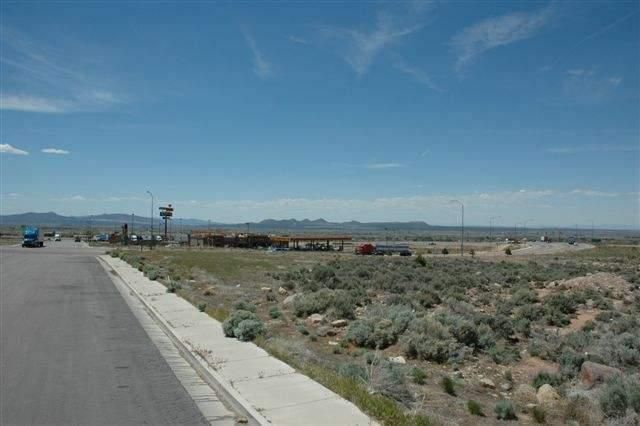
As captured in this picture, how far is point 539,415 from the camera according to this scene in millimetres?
9547

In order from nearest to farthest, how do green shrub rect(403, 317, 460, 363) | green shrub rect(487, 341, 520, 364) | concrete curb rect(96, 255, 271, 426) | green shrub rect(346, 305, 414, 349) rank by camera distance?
1. concrete curb rect(96, 255, 271, 426)
2. green shrub rect(403, 317, 460, 363)
3. green shrub rect(487, 341, 520, 364)
4. green shrub rect(346, 305, 414, 349)

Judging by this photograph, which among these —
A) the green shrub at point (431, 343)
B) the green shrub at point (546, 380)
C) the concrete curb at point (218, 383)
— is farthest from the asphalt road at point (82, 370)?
the green shrub at point (546, 380)

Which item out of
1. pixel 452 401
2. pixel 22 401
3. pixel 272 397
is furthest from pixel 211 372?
pixel 452 401

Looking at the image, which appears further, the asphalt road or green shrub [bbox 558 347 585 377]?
green shrub [bbox 558 347 585 377]

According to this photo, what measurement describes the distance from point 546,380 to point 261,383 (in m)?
6.45

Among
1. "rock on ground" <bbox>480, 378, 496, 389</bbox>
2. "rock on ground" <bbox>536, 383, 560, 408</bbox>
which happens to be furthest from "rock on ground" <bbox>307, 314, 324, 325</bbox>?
"rock on ground" <bbox>536, 383, 560, 408</bbox>

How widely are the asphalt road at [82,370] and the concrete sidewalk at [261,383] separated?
2.71 feet

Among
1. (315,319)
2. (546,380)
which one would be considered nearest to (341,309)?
(315,319)

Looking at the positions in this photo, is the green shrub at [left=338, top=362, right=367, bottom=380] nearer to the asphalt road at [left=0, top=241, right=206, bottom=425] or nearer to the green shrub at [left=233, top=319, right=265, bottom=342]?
the asphalt road at [left=0, top=241, right=206, bottom=425]

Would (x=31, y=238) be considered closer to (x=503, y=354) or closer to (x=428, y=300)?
(x=428, y=300)

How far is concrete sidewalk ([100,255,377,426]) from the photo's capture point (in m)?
7.77

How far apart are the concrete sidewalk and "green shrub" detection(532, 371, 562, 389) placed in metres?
5.41

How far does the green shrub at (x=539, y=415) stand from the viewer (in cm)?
946

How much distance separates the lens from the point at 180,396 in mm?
9055
